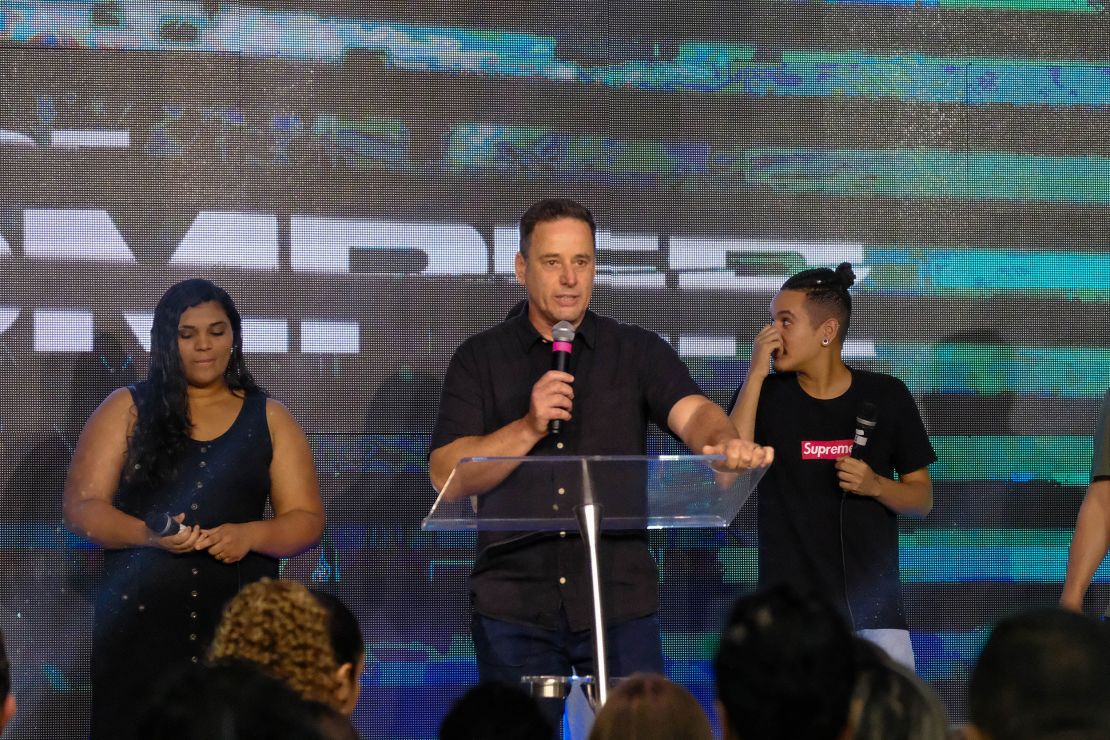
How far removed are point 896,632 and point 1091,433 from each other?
1595 mm

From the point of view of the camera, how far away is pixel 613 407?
3.46 metres

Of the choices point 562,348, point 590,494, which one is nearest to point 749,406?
point 562,348

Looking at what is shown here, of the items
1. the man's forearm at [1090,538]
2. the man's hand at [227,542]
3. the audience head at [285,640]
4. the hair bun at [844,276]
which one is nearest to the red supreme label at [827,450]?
the hair bun at [844,276]

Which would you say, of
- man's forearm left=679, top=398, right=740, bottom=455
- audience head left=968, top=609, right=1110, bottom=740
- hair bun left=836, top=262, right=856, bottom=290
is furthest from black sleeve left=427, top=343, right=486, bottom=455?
audience head left=968, top=609, right=1110, bottom=740

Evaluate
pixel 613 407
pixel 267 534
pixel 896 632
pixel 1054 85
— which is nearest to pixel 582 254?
pixel 613 407

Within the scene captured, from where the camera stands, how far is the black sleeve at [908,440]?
4.25 metres

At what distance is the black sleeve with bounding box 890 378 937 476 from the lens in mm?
4250

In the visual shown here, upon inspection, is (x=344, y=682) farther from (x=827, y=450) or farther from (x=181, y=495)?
(x=827, y=450)

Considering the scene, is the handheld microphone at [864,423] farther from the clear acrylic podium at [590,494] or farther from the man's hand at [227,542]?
the man's hand at [227,542]

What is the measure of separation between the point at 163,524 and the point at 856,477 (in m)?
2.06

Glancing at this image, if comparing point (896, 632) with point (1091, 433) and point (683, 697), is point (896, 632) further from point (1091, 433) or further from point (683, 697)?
point (683, 697)

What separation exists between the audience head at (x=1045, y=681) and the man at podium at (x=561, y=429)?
153cm

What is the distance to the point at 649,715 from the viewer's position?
2174 millimetres

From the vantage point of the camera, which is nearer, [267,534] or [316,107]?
[267,534]
